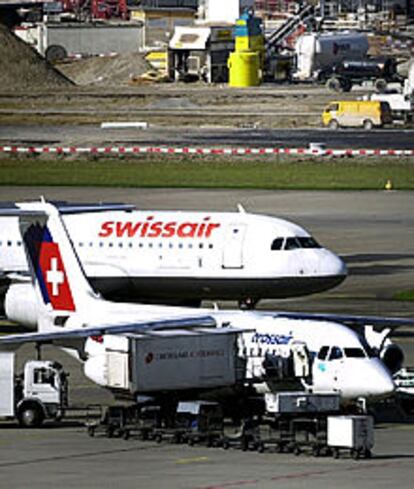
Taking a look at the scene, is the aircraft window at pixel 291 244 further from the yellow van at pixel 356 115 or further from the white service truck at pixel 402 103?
the white service truck at pixel 402 103

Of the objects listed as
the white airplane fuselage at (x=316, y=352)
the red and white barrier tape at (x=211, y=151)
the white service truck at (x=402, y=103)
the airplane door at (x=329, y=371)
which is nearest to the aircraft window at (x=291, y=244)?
the white airplane fuselage at (x=316, y=352)

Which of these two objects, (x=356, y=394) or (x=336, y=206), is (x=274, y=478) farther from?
(x=336, y=206)

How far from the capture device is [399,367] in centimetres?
5194

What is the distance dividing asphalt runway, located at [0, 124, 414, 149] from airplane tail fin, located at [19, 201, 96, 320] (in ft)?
286

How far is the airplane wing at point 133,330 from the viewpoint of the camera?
49.6m

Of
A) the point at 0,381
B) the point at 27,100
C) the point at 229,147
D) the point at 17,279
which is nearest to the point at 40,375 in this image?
the point at 0,381

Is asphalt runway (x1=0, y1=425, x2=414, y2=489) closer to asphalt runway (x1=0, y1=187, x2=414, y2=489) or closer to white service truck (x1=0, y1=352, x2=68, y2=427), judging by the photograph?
asphalt runway (x1=0, y1=187, x2=414, y2=489)

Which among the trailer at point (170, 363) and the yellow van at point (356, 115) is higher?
the yellow van at point (356, 115)

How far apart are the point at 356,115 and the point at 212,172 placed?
39.4m

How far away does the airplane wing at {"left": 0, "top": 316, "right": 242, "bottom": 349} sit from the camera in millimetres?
49625

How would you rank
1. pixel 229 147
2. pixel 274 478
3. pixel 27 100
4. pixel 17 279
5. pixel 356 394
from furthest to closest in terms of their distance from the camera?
pixel 27 100 < pixel 229 147 < pixel 17 279 < pixel 356 394 < pixel 274 478

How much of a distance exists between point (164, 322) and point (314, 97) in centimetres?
14647

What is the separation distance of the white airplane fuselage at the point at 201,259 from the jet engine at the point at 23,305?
30.9 ft

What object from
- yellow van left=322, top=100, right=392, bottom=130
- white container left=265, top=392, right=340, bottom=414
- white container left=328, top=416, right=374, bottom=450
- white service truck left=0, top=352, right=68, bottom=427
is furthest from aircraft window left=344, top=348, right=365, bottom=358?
yellow van left=322, top=100, right=392, bottom=130
